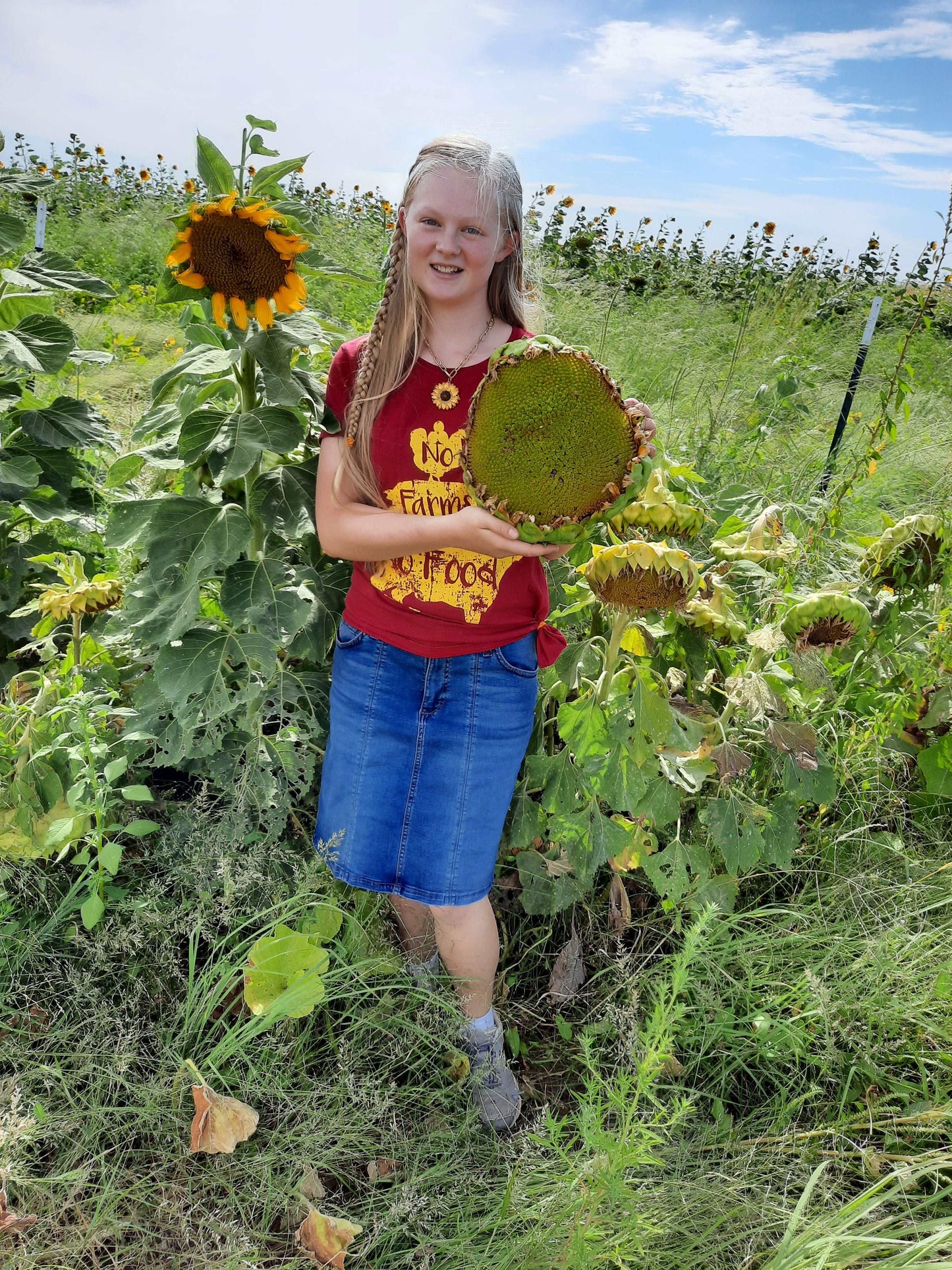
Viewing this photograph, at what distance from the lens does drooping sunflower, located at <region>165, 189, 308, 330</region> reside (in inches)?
60.1

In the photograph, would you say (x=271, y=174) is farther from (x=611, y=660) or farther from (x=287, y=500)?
(x=611, y=660)

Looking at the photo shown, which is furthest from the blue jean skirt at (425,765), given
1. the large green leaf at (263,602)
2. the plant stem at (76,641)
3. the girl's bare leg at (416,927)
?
the plant stem at (76,641)

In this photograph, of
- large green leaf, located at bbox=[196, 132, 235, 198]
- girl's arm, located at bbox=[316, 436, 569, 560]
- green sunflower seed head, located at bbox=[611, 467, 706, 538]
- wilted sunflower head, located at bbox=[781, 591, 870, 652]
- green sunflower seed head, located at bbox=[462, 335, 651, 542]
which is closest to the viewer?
green sunflower seed head, located at bbox=[462, 335, 651, 542]

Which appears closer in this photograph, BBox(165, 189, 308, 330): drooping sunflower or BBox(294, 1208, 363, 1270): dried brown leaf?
BBox(294, 1208, 363, 1270): dried brown leaf

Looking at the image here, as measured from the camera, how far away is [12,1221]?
138 cm

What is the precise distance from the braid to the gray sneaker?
47.4 inches

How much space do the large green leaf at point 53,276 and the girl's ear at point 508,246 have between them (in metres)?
1.04

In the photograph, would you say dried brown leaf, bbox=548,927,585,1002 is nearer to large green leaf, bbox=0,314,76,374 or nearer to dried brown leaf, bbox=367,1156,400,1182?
dried brown leaf, bbox=367,1156,400,1182

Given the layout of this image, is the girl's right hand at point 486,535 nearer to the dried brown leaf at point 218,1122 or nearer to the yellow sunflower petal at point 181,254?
the yellow sunflower petal at point 181,254

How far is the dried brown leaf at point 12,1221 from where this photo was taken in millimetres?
1381

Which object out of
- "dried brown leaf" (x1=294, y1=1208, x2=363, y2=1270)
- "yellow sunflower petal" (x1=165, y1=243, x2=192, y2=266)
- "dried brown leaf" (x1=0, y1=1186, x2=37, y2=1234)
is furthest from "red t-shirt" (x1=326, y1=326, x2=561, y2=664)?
"dried brown leaf" (x1=0, y1=1186, x2=37, y2=1234)

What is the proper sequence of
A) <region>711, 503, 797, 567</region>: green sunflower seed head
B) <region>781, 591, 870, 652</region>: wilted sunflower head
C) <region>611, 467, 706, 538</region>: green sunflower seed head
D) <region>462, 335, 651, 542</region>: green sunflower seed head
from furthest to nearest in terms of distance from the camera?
<region>711, 503, 797, 567</region>: green sunflower seed head, <region>781, 591, 870, 652</region>: wilted sunflower head, <region>611, 467, 706, 538</region>: green sunflower seed head, <region>462, 335, 651, 542</region>: green sunflower seed head

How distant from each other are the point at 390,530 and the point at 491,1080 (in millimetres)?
1117

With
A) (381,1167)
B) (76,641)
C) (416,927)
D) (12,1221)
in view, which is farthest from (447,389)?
(12,1221)
